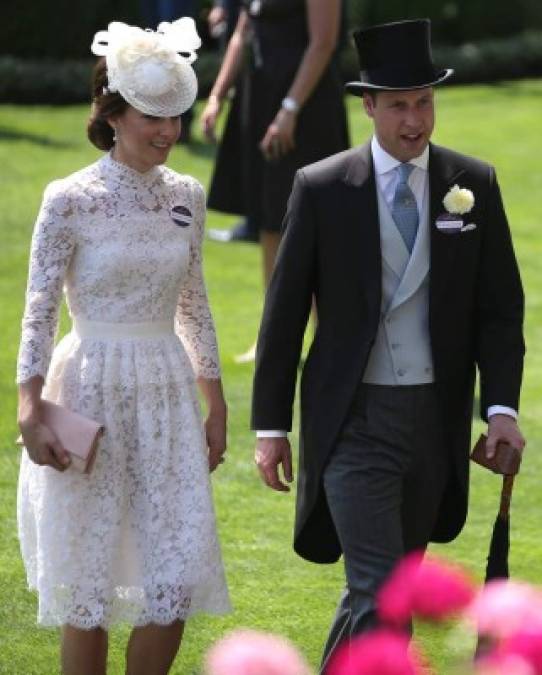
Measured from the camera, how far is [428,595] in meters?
2.32

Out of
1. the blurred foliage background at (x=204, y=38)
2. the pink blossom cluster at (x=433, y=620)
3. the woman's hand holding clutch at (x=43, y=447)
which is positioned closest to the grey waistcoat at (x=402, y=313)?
the woman's hand holding clutch at (x=43, y=447)

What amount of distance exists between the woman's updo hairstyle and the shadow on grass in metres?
11.0

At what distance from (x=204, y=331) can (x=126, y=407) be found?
0.38 metres

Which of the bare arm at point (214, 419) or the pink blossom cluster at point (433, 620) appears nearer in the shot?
the pink blossom cluster at point (433, 620)

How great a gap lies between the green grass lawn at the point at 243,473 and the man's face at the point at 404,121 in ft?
3.89

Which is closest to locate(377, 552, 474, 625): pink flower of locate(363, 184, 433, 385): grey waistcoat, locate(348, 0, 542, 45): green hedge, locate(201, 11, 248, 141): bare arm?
locate(363, 184, 433, 385): grey waistcoat

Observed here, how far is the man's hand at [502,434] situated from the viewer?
16.3ft

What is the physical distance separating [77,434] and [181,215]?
A: 0.64 metres

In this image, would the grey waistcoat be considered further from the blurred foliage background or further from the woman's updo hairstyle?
the blurred foliage background

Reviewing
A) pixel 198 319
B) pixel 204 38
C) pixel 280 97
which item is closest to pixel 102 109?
pixel 198 319

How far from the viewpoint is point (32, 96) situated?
18.5m

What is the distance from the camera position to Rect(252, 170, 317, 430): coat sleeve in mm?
5008

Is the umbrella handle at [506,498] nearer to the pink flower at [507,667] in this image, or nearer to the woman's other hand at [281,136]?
the pink flower at [507,667]

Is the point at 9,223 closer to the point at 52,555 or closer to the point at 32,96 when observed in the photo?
the point at 32,96
